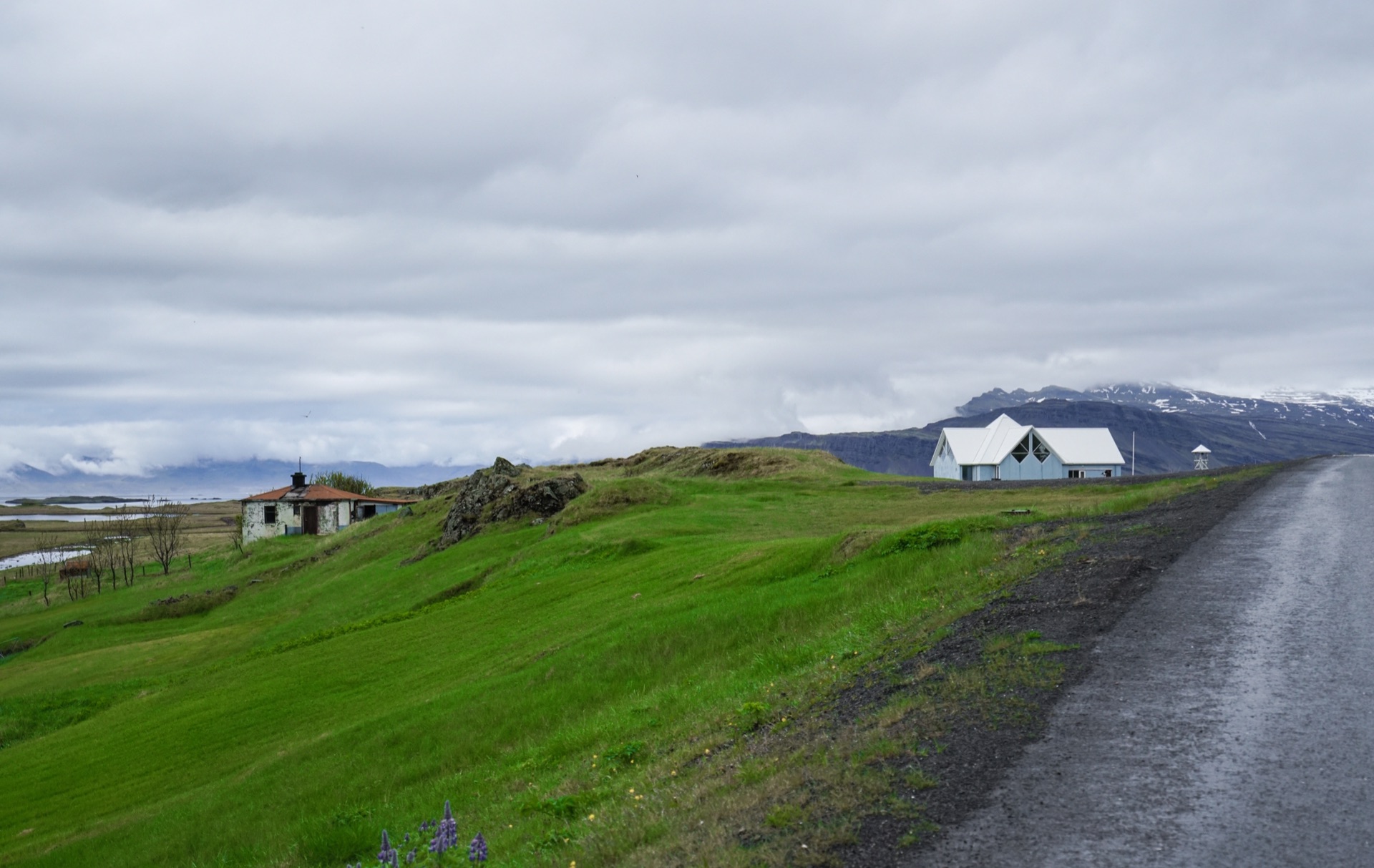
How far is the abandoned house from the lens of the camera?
10869 cm

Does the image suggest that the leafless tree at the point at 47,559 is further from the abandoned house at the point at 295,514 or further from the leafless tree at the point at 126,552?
the abandoned house at the point at 295,514

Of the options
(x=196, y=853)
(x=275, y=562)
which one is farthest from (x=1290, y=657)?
(x=275, y=562)

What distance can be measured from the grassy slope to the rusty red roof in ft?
193

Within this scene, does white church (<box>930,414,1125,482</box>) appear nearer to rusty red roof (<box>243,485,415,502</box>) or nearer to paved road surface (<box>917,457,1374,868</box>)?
rusty red roof (<box>243,485,415,502</box>)

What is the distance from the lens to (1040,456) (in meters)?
96.4

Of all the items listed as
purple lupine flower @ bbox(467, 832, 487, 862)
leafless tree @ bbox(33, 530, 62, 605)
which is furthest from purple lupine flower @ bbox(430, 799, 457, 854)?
leafless tree @ bbox(33, 530, 62, 605)

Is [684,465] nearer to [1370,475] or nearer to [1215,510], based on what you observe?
[1370,475]

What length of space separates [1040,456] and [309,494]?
87.9 meters

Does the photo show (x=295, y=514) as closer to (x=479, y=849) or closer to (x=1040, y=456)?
(x=1040, y=456)

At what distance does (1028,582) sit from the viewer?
1569cm

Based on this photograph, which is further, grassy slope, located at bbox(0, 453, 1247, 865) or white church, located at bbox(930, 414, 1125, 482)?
white church, located at bbox(930, 414, 1125, 482)

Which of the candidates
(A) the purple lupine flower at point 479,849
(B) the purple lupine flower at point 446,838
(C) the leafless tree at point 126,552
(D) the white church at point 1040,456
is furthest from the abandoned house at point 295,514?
(A) the purple lupine flower at point 479,849

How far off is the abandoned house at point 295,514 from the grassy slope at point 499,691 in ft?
190

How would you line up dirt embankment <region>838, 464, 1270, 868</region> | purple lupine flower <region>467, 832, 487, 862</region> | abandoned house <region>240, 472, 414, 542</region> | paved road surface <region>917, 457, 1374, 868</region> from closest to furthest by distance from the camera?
paved road surface <region>917, 457, 1374, 868</region> < dirt embankment <region>838, 464, 1270, 868</region> < purple lupine flower <region>467, 832, 487, 862</region> < abandoned house <region>240, 472, 414, 542</region>
